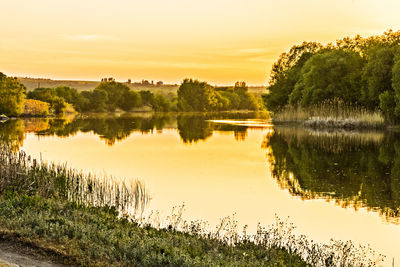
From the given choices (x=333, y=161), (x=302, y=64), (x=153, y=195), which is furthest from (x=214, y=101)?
(x=153, y=195)

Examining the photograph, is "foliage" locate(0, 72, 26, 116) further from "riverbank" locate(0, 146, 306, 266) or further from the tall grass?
"riverbank" locate(0, 146, 306, 266)

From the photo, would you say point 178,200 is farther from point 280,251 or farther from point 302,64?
point 302,64

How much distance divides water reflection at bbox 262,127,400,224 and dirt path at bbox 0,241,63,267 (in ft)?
25.6

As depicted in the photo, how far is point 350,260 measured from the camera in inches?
321

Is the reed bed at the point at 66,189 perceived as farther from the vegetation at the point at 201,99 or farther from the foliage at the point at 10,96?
the vegetation at the point at 201,99

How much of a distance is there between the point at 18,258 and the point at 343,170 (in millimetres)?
14039

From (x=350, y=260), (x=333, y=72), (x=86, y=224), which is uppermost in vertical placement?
(x=333, y=72)

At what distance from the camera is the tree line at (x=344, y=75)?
3891 cm

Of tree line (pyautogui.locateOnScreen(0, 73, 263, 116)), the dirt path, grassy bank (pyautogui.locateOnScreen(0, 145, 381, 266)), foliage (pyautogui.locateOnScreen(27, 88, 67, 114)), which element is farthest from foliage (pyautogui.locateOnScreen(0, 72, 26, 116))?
the dirt path

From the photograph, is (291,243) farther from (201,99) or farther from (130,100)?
(201,99)

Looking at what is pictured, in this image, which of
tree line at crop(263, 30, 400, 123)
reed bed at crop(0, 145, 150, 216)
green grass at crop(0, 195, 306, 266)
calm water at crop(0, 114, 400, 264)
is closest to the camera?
green grass at crop(0, 195, 306, 266)

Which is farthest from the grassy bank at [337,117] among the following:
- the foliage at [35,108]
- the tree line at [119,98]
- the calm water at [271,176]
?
the foliage at [35,108]

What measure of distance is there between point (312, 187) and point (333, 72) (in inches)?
1299

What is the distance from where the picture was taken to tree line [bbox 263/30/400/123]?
3891 cm
